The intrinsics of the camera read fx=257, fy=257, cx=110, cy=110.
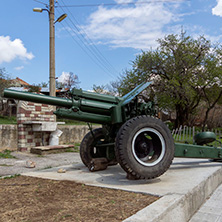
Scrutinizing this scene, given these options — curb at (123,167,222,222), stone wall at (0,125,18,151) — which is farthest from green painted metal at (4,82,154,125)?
stone wall at (0,125,18,151)

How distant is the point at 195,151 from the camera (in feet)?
14.1

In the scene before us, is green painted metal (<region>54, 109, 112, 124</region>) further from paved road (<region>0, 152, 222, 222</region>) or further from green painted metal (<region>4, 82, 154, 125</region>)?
paved road (<region>0, 152, 222, 222</region>)

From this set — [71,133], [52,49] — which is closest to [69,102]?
[71,133]

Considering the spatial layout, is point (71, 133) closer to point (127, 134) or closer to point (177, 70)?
point (127, 134)

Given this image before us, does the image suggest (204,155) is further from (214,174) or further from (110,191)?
(110,191)

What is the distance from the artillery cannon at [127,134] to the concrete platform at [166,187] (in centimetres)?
19

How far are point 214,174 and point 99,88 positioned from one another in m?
28.5

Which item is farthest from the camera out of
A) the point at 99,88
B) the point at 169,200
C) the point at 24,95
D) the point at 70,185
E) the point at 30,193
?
the point at 99,88

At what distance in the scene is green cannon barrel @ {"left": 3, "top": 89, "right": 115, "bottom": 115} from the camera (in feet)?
11.7

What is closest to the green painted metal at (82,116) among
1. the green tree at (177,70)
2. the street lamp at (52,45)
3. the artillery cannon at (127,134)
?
the artillery cannon at (127,134)

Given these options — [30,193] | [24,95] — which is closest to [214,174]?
[30,193]

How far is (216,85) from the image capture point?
65.7 ft

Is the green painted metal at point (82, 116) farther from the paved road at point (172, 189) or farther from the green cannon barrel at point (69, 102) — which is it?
the paved road at point (172, 189)

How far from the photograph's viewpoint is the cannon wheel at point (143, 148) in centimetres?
322
